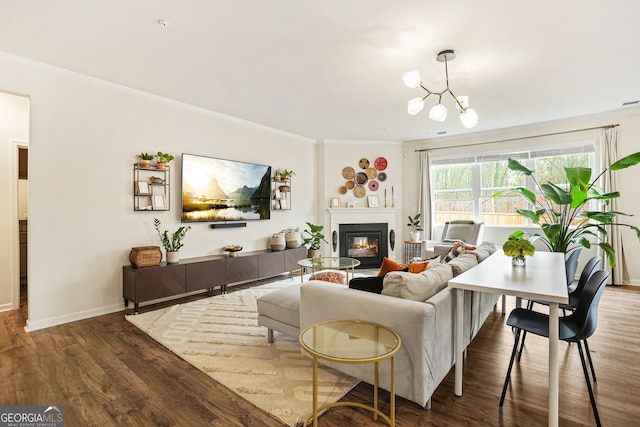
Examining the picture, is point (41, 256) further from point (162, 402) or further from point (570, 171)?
point (570, 171)

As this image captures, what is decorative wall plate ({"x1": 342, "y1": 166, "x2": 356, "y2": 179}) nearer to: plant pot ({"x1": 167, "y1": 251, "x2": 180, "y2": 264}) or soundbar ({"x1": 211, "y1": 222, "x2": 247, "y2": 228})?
soundbar ({"x1": 211, "y1": 222, "x2": 247, "y2": 228})

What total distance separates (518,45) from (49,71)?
4.70 m

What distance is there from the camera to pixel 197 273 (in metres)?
4.07

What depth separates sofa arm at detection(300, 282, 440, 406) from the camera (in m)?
1.80

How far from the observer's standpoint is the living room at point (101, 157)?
10.5ft

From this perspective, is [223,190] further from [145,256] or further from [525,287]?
[525,287]

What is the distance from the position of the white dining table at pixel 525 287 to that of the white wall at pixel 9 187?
5.09m

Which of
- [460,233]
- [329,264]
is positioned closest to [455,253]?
[329,264]

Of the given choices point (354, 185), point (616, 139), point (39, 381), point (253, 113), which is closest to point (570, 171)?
point (616, 139)

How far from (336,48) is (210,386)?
9.83 feet

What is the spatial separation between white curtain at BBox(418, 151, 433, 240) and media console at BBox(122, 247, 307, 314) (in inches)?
123

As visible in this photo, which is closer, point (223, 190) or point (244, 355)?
point (244, 355)

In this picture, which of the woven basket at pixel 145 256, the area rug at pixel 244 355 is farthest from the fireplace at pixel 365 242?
the woven basket at pixel 145 256

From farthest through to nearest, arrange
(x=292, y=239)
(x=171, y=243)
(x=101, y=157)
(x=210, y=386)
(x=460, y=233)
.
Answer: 1. (x=460, y=233)
2. (x=292, y=239)
3. (x=171, y=243)
4. (x=101, y=157)
5. (x=210, y=386)
